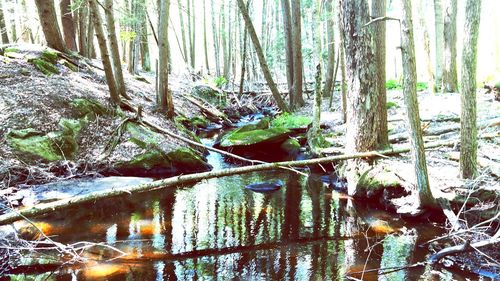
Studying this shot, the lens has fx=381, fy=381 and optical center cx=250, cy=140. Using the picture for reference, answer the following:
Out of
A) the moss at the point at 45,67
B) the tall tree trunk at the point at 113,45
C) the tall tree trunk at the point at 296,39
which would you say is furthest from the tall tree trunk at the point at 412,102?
the tall tree trunk at the point at 296,39

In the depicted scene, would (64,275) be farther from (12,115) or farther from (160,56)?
(160,56)

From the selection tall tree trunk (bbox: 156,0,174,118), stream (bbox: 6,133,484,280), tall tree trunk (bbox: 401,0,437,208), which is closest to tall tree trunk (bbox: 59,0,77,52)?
tall tree trunk (bbox: 156,0,174,118)

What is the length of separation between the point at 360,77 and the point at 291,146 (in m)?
4.65

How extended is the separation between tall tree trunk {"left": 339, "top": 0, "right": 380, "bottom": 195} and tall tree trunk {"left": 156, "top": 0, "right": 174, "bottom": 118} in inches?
235

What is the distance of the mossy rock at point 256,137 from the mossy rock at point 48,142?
4.44 meters

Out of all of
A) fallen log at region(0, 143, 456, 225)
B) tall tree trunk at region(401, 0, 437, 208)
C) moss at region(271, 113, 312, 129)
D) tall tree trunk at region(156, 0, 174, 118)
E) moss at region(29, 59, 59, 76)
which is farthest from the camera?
moss at region(271, 113, 312, 129)

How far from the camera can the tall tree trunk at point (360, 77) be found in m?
7.52

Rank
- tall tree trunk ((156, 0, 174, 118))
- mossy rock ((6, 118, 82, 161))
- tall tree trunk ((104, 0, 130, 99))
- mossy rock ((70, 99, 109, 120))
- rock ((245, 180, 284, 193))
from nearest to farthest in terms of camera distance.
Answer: mossy rock ((6, 118, 82, 161)) → rock ((245, 180, 284, 193)) → mossy rock ((70, 99, 109, 120)) → tall tree trunk ((104, 0, 130, 99)) → tall tree trunk ((156, 0, 174, 118))

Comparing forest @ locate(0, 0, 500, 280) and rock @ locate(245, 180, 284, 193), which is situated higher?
forest @ locate(0, 0, 500, 280)

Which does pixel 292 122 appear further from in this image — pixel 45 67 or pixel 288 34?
pixel 45 67

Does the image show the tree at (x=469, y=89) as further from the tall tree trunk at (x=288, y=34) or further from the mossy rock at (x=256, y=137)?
the tall tree trunk at (x=288, y=34)

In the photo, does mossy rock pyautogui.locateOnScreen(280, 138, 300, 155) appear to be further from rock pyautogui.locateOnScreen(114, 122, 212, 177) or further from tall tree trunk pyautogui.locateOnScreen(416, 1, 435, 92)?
tall tree trunk pyautogui.locateOnScreen(416, 1, 435, 92)

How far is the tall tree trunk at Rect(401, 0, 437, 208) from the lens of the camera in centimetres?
534

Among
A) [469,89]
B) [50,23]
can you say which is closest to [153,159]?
[50,23]
